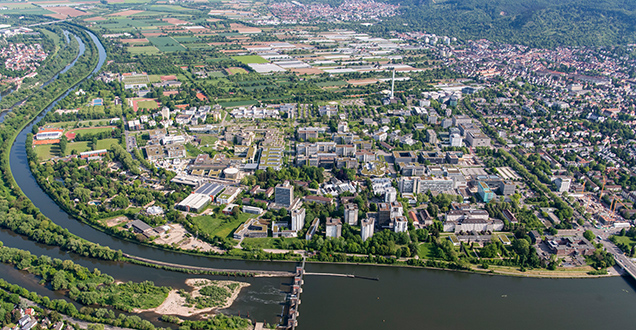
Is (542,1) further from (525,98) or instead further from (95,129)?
(95,129)

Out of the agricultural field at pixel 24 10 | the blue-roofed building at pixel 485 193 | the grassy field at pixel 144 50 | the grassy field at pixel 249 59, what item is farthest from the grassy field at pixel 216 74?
the agricultural field at pixel 24 10

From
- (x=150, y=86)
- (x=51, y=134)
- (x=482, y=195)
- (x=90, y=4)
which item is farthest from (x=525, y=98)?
(x=90, y=4)

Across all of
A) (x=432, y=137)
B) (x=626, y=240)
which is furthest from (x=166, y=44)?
(x=626, y=240)

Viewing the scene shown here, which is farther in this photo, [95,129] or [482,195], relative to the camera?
[95,129]

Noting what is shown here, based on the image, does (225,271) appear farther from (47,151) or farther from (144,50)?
(144,50)

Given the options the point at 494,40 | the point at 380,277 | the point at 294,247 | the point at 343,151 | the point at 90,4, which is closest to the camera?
the point at 380,277

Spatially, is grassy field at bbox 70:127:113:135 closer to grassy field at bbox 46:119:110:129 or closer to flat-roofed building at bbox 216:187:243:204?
grassy field at bbox 46:119:110:129
